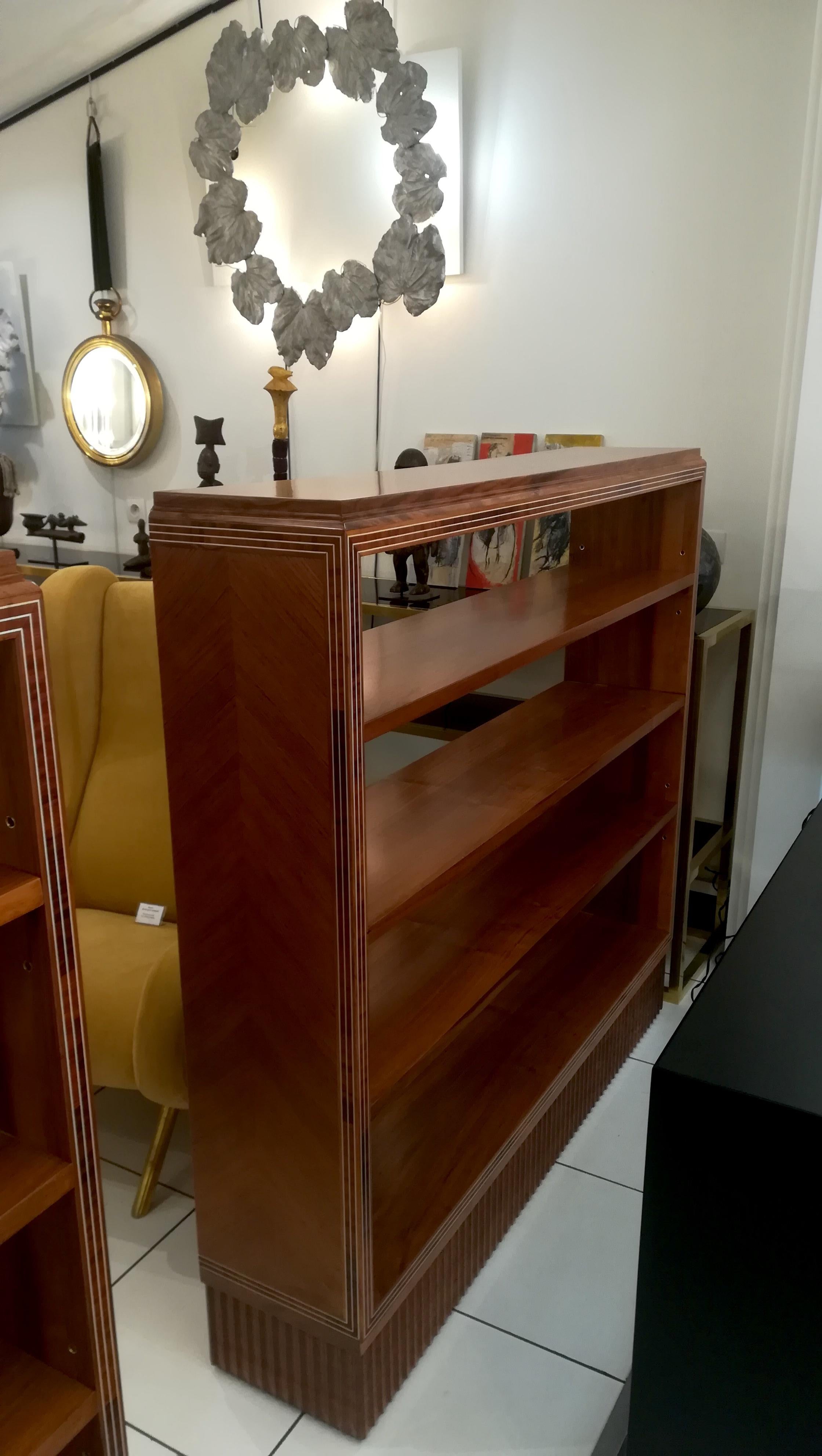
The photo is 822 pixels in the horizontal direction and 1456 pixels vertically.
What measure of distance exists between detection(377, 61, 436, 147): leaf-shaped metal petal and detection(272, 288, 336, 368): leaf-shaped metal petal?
1.50ft

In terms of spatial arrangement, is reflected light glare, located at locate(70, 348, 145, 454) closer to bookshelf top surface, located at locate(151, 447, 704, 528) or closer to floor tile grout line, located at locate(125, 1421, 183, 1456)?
bookshelf top surface, located at locate(151, 447, 704, 528)

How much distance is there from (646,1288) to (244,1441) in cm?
87

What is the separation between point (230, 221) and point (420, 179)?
602mm

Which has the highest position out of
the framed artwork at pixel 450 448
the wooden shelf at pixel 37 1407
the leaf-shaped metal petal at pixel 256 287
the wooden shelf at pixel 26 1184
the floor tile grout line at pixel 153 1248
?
the leaf-shaped metal petal at pixel 256 287

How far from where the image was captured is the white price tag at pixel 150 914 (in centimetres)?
201

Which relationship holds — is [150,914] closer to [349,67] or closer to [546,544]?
[546,544]

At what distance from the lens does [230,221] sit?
9.52ft

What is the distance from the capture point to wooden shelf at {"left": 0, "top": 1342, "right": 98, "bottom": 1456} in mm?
940

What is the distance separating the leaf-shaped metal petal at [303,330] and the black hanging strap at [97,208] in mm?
728

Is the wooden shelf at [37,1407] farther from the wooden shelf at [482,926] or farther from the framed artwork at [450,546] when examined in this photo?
the framed artwork at [450,546]

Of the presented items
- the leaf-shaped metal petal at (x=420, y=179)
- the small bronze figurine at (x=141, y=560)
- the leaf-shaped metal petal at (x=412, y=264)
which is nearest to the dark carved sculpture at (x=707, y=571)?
the leaf-shaped metal petal at (x=412, y=264)

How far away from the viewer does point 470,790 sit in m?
1.67

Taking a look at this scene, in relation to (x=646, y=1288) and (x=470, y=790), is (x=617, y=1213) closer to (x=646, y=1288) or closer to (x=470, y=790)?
(x=470, y=790)

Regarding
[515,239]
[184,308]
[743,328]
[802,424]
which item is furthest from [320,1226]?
[184,308]
